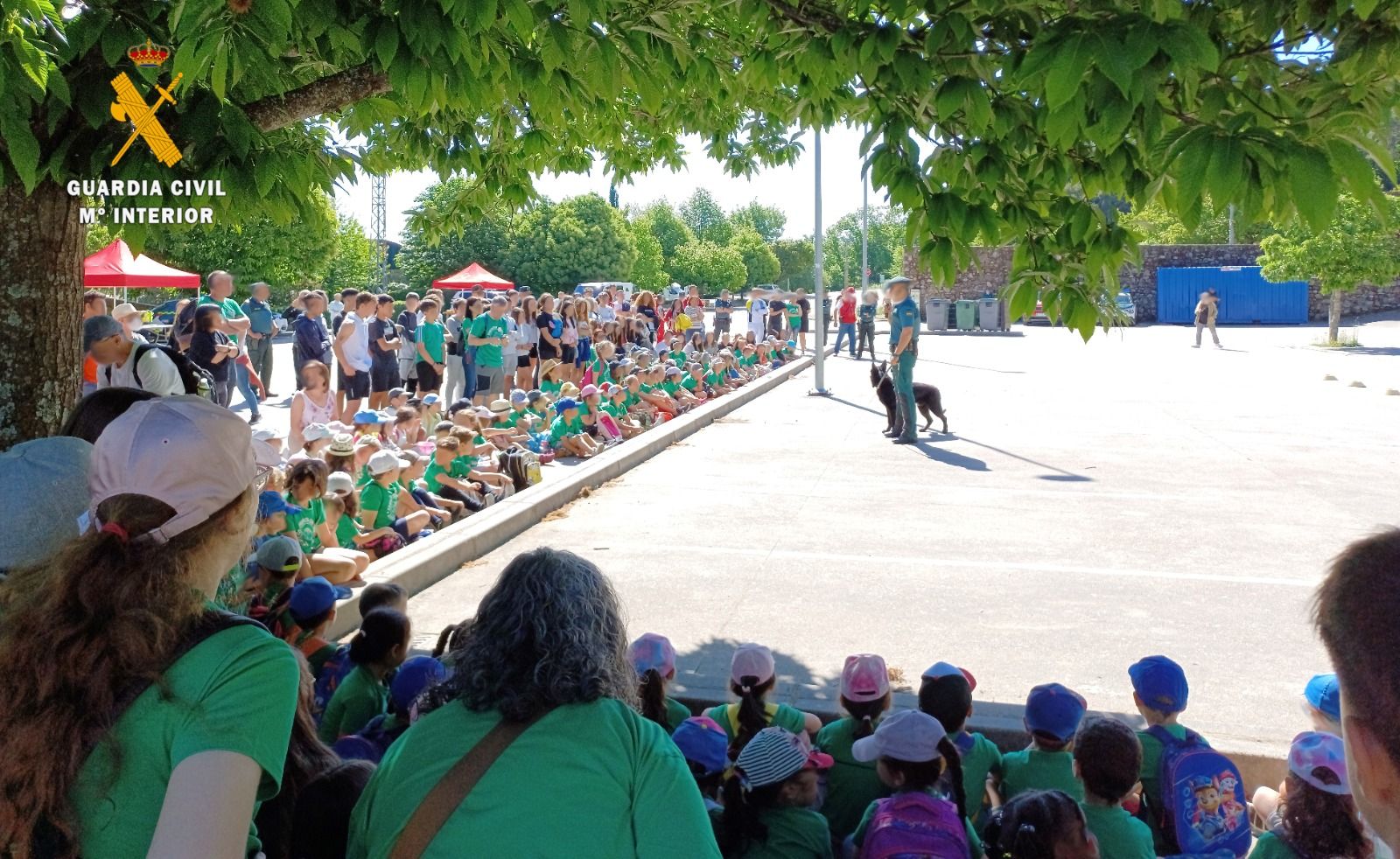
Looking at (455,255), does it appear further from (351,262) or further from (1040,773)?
(1040,773)

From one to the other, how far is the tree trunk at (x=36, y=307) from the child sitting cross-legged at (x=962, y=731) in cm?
310

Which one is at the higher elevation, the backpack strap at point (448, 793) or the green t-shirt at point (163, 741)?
the green t-shirt at point (163, 741)

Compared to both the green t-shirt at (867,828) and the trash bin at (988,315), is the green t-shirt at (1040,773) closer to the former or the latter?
the green t-shirt at (867,828)

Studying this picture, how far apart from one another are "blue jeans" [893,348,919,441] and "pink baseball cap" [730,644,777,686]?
32.6 feet

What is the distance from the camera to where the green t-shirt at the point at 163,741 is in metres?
1.64

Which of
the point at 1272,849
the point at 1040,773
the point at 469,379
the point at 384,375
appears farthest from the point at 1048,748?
the point at 469,379

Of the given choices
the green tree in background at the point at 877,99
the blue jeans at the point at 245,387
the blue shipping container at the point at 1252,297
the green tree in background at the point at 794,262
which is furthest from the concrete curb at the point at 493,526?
the green tree in background at the point at 794,262

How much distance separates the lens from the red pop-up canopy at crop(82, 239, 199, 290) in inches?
738

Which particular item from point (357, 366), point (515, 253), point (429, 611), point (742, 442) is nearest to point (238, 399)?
point (357, 366)

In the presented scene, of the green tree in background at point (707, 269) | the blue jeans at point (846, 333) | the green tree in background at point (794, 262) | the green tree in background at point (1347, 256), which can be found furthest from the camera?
the green tree in background at point (794, 262)

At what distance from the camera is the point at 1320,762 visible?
298 centimetres

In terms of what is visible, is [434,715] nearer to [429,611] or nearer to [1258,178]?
[1258,178]

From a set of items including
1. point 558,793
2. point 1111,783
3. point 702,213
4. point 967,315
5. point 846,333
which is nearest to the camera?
point 558,793

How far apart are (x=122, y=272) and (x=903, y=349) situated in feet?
44.5
